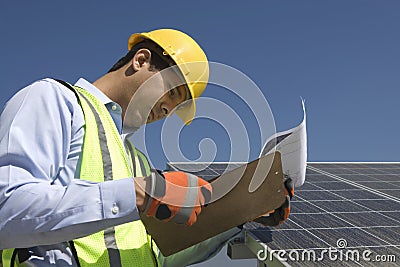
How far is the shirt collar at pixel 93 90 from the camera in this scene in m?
2.62

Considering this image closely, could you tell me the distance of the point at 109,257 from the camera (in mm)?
2207

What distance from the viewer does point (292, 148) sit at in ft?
7.82

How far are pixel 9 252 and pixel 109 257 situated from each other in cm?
45

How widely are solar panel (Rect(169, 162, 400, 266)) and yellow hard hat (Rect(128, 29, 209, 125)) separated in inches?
23.4

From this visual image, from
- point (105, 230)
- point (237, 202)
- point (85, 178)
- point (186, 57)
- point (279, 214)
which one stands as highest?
point (186, 57)

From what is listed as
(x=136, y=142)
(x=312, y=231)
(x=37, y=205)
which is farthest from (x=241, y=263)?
(x=37, y=205)

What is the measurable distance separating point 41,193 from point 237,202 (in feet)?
2.91

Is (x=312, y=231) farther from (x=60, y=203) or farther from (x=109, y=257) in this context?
(x=60, y=203)

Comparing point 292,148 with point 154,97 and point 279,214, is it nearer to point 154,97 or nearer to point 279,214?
point 279,214

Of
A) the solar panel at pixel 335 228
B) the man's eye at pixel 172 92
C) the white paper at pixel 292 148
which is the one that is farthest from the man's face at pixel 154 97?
the white paper at pixel 292 148

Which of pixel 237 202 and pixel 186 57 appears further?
pixel 186 57

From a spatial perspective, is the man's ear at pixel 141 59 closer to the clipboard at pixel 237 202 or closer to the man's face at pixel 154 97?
the man's face at pixel 154 97

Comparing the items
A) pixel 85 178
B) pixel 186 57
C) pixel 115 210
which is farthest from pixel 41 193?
pixel 186 57

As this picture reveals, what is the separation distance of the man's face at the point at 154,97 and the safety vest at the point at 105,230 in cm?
29
